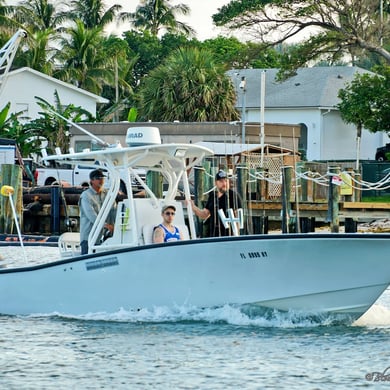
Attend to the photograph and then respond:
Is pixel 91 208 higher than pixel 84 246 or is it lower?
higher

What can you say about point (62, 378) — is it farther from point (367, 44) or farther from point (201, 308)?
point (367, 44)

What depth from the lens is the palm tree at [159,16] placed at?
9200 centimetres

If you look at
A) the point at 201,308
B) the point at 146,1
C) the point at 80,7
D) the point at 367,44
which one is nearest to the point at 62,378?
the point at 201,308

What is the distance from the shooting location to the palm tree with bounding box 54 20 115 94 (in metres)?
Answer: 71.9

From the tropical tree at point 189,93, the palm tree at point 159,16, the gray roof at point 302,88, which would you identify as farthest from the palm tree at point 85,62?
the palm tree at point 159,16

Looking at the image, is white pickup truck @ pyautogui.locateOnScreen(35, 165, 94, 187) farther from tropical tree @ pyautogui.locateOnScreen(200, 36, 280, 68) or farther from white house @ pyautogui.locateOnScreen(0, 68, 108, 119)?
white house @ pyautogui.locateOnScreen(0, 68, 108, 119)

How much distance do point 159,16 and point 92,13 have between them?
29.8 ft

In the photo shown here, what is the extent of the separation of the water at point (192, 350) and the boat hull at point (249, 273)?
8.4 inches

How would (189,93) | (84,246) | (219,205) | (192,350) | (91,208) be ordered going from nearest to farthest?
1. (192,350)
2. (84,246)
3. (91,208)
4. (219,205)
5. (189,93)

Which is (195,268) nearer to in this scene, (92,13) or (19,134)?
(19,134)

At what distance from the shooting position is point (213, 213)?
17562 mm

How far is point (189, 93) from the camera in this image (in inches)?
2283

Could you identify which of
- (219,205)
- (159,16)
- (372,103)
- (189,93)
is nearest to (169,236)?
(219,205)

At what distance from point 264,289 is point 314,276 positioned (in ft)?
2.28
